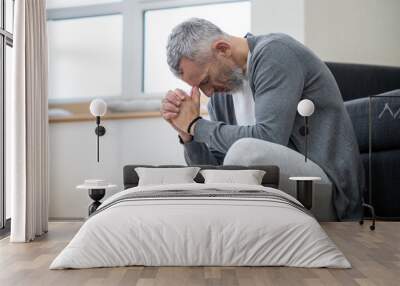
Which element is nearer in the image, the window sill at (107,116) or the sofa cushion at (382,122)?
the sofa cushion at (382,122)

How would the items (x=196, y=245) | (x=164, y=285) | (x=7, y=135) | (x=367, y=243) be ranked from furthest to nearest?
(x=7, y=135) → (x=367, y=243) → (x=196, y=245) → (x=164, y=285)

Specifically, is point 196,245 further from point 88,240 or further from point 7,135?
point 7,135

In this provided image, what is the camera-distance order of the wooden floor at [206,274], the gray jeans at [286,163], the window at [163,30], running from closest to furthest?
the wooden floor at [206,274] < the gray jeans at [286,163] < the window at [163,30]

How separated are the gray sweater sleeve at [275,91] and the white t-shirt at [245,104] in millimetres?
129

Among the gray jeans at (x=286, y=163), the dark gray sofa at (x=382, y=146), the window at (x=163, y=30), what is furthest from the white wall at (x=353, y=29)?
the gray jeans at (x=286, y=163)

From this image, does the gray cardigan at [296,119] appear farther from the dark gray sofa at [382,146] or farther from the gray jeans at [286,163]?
the dark gray sofa at [382,146]

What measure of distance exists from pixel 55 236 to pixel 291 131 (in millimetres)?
2162

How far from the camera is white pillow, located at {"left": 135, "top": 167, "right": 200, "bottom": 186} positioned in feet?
14.3

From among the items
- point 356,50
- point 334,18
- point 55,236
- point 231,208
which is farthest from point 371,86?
point 55,236

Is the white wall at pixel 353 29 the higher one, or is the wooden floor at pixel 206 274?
the white wall at pixel 353 29

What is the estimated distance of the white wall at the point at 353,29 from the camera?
210 inches

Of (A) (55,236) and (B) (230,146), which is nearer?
(A) (55,236)

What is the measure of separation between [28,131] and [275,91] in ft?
6.62

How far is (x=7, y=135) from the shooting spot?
4945mm
